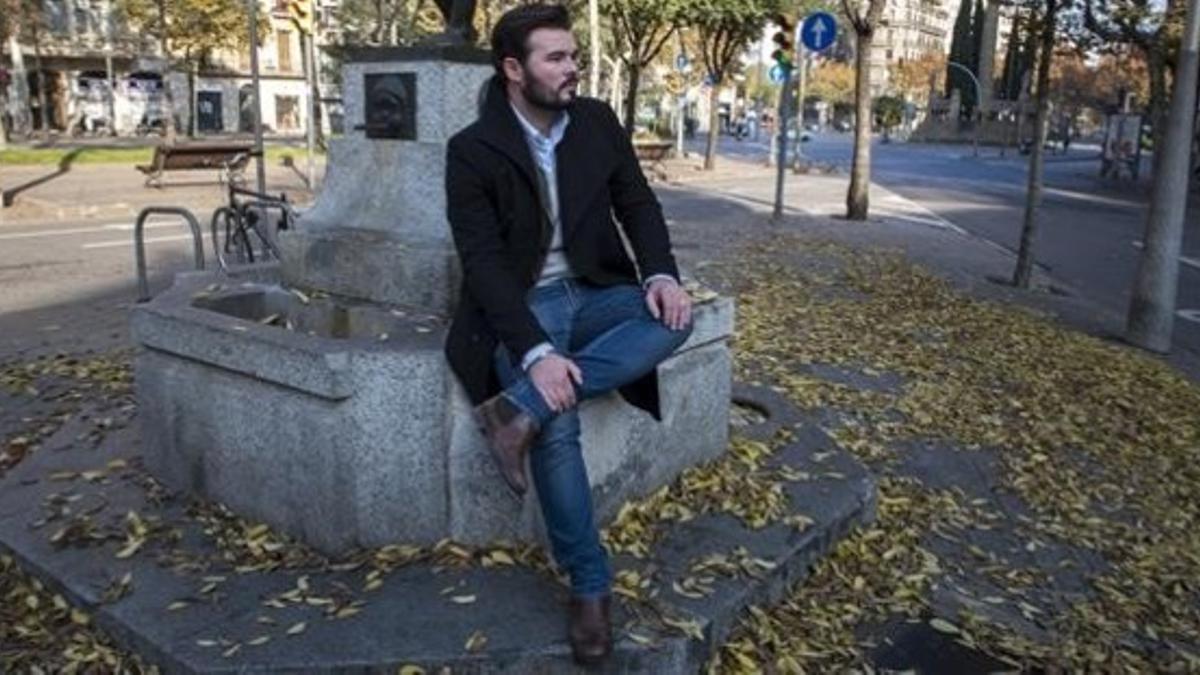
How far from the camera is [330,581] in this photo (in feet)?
11.3

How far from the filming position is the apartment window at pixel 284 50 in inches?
2544

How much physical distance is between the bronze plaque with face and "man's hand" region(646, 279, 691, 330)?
147 cm

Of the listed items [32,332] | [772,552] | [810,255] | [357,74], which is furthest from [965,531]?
[810,255]

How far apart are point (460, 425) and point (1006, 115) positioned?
8670 cm

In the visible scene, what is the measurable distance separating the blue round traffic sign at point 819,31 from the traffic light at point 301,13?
8.31 metres

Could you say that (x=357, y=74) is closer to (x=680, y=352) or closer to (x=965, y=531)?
(x=680, y=352)

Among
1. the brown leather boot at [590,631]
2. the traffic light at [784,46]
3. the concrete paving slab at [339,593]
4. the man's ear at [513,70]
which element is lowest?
the concrete paving slab at [339,593]

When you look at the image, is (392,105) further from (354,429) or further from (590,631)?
(590,631)

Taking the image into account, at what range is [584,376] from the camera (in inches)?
128

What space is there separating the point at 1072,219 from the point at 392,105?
73.1 ft

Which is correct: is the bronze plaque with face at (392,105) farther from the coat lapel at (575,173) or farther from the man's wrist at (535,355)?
the man's wrist at (535,355)

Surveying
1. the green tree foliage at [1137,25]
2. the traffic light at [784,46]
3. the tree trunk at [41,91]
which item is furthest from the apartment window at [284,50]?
the green tree foliage at [1137,25]

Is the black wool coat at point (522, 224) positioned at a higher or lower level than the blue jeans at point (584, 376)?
higher

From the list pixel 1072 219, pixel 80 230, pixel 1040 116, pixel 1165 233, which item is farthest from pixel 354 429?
pixel 1072 219
